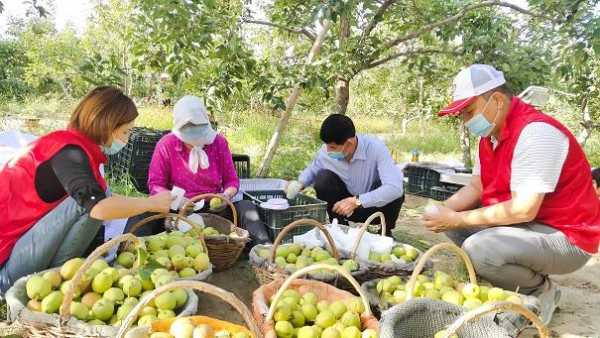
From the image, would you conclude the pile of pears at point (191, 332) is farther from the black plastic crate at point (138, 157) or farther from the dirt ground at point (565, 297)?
the black plastic crate at point (138, 157)

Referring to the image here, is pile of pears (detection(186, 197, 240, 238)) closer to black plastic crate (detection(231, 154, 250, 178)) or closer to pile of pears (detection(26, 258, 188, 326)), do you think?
pile of pears (detection(26, 258, 188, 326))

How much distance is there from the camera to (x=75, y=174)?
6.50 feet

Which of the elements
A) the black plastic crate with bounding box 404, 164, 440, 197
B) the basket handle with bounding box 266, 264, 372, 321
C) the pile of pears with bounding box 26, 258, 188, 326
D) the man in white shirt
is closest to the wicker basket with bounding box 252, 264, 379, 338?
the basket handle with bounding box 266, 264, 372, 321

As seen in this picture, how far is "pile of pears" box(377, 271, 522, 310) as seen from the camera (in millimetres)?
2098

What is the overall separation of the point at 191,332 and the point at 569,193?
1913 millimetres

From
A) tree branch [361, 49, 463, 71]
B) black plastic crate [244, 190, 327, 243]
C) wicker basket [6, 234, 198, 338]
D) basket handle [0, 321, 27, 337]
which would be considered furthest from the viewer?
tree branch [361, 49, 463, 71]

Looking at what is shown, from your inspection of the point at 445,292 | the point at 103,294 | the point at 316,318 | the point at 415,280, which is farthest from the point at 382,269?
the point at 103,294

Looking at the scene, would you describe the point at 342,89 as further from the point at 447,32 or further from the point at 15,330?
the point at 15,330

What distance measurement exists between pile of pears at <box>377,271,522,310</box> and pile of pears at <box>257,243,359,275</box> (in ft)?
0.79

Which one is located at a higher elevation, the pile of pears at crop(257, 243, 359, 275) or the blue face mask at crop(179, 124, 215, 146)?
the blue face mask at crop(179, 124, 215, 146)

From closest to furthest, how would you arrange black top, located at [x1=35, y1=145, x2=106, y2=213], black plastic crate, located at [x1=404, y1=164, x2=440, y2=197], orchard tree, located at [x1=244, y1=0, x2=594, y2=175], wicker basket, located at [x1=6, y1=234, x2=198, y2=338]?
wicker basket, located at [x1=6, y1=234, x2=198, y2=338] < black top, located at [x1=35, y1=145, x2=106, y2=213] < orchard tree, located at [x1=244, y1=0, x2=594, y2=175] < black plastic crate, located at [x1=404, y1=164, x2=440, y2=197]

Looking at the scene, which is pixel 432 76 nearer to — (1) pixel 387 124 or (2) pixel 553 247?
(2) pixel 553 247

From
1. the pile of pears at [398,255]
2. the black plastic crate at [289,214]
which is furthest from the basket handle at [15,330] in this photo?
the black plastic crate at [289,214]

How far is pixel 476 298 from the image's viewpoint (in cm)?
212
